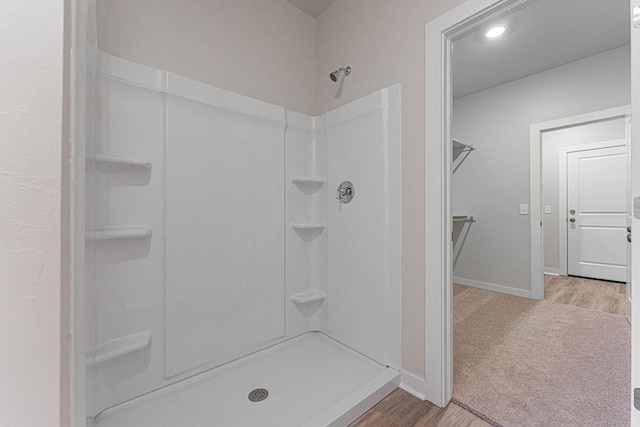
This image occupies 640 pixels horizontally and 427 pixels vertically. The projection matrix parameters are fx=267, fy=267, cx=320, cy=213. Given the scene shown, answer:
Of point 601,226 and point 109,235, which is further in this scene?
point 601,226

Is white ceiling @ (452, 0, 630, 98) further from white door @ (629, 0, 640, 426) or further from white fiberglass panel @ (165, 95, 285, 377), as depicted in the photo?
white fiberglass panel @ (165, 95, 285, 377)

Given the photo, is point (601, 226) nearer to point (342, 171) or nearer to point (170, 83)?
point (342, 171)

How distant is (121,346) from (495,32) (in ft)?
11.4

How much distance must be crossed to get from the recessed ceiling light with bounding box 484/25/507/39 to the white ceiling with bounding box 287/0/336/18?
1.40 metres

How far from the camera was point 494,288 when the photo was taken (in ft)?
10.9

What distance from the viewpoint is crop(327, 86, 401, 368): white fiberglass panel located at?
1.59 m

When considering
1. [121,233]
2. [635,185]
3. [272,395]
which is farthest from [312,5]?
[272,395]

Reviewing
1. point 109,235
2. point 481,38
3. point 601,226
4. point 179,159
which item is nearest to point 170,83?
point 179,159

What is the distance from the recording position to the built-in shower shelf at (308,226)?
196 cm

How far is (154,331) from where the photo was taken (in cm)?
139

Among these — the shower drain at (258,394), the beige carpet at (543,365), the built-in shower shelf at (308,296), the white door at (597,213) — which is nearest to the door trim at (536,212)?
the beige carpet at (543,365)

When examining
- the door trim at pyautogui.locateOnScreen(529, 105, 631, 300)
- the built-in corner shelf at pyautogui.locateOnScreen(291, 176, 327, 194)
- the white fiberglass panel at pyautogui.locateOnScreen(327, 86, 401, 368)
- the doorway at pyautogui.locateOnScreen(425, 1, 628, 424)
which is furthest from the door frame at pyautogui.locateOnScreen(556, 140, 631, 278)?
the built-in corner shelf at pyautogui.locateOnScreen(291, 176, 327, 194)

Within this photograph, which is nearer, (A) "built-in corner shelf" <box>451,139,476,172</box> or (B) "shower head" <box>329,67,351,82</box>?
(B) "shower head" <box>329,67,351,82</box>

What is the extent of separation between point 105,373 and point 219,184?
3.52ft
